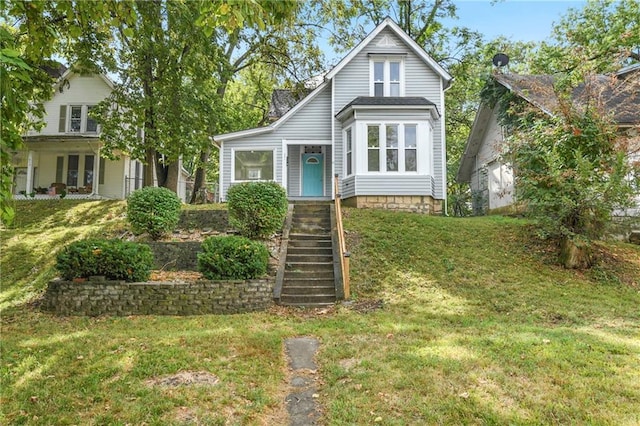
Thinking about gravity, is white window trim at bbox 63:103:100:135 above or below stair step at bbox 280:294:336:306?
above

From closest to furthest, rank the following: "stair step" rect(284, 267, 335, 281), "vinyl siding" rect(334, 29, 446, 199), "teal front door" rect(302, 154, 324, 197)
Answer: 1. "stair step" rect(284, 267, 335, 281)
2. "vinyl siding" rect(334, 29, 446, 199)
3. "teal front door" rect(302, 154, 324, 197)

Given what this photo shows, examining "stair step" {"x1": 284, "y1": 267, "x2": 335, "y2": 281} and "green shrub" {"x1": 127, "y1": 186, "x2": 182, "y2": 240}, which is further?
"green shrub" {"x1": 127, "y1": 186, "x2": 182, "y2": 240}

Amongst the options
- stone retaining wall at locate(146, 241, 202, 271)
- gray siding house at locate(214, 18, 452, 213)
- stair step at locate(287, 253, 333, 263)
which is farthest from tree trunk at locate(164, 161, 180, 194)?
stair step at locate(287, 253, 333, 263)

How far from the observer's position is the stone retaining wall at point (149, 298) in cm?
796

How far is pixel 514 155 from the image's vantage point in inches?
464

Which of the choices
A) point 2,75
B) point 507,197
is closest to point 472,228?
point 507,197

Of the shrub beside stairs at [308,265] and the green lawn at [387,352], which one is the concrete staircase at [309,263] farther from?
the green lawn at [387,352]

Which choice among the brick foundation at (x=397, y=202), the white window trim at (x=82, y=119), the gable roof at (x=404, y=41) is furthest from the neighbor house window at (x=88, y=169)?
the brick foundation at (x=397, y=202)

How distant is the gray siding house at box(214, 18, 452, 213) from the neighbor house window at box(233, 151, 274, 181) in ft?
0.13

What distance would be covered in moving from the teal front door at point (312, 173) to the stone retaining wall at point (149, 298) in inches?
394

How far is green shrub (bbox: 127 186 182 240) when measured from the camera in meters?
10.7

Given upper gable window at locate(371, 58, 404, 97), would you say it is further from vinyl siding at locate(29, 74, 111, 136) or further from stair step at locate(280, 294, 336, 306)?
vinyl siding at locate(29, 74, 111, 136)

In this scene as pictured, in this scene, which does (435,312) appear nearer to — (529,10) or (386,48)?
(529,10)

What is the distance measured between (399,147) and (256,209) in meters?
6.67
